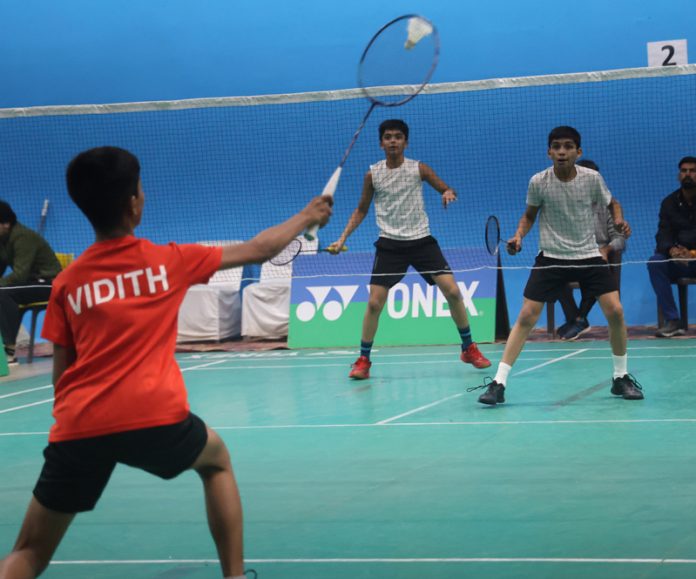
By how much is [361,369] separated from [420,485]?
3.67 meters

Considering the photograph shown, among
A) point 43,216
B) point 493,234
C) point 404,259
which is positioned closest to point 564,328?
point 493,234

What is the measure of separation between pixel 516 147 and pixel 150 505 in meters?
7.77

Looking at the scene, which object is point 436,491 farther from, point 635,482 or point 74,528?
point 74,528

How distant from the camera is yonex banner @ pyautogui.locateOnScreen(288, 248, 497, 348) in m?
11.0

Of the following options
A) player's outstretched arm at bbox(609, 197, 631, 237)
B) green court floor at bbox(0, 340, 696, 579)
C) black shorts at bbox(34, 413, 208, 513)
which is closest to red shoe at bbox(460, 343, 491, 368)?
green court floor at bbox(0, 340, 696, 579)

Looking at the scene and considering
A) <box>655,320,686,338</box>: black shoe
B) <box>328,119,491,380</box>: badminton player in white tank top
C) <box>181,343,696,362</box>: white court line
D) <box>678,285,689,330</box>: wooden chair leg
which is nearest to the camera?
<box>328,119,491,380</box>: badminton player in white tank top

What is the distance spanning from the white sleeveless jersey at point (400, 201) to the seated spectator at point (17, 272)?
362 cm

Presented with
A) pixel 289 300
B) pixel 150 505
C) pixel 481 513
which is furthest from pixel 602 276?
pixel 289 300

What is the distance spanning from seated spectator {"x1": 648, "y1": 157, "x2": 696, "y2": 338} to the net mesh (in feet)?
3.33

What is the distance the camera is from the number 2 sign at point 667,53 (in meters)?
11.3

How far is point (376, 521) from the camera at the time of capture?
4.45 meters

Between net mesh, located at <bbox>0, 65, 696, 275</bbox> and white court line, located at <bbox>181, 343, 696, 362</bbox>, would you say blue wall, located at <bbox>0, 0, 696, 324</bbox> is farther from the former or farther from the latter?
white court line, located at <bbox>181, 343, 696, 362</bbox>

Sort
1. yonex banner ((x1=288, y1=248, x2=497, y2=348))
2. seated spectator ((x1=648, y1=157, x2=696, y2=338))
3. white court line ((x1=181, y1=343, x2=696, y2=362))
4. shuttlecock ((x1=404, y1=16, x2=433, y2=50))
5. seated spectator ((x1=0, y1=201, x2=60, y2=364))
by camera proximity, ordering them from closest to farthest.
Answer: shuttlecock ((x1=404, y1=16, x2=433, y2=50)) → white court line ((x1=181, y1=343, x2=696, y2=362)) → seated spectator ((x1=648, y1=157, x2=696, y2=338)) → seated spectator ((x1=0, y1=201, x2=60, y2=364)) → yonex banner ((x1=288, y1=248, x2=497, y2=348))

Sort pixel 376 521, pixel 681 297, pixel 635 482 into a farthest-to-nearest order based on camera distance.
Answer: pixel 681 297, pixel 635 482, pixel 376 521
